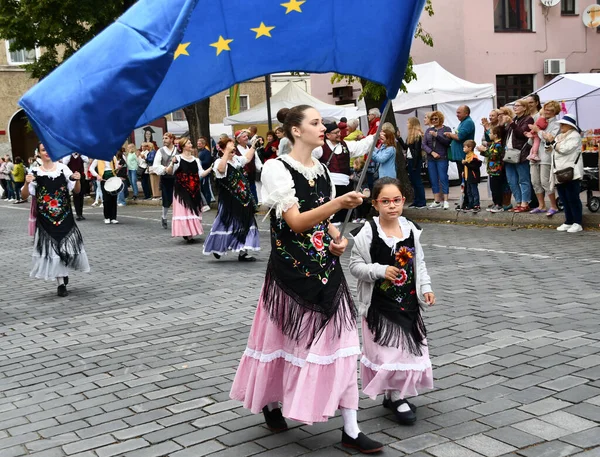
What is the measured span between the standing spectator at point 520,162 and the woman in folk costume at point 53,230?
7394 mm

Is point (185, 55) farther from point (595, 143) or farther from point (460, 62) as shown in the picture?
point (460, 62)

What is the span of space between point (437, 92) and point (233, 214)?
11.5m

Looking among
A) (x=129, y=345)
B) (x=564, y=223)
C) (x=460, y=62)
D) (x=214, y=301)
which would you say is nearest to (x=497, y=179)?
(x=564, y=223)

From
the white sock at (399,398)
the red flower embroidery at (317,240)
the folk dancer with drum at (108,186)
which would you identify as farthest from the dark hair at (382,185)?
the folk dancer with drum at (108,186)

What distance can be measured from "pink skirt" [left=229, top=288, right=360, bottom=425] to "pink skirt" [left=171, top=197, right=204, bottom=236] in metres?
9.98

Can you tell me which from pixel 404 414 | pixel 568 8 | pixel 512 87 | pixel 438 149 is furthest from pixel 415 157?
pixel 568 8

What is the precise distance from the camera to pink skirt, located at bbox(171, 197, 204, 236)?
579 inches

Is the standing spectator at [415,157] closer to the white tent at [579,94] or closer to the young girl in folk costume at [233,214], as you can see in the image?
the white tent at [579,94]

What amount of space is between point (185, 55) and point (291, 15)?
2.41 ft

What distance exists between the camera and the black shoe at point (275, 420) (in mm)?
4848

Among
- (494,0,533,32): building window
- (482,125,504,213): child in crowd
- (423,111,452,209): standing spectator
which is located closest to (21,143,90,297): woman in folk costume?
(482,125,504,213): child in crowd

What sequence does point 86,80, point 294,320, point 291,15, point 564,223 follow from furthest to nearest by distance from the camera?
point 564,223 → point 291,15 → point 294,320 → point 86,80

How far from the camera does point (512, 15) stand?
96.0ft

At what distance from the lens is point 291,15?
5078 millimetres
